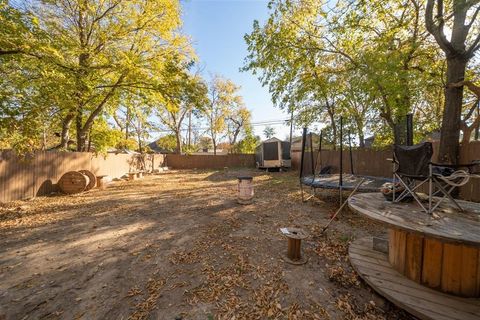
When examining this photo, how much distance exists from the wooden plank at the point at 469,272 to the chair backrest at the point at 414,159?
35.9 inches

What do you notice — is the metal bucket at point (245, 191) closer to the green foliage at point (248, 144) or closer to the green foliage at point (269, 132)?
the green foliage at point (248, 144)

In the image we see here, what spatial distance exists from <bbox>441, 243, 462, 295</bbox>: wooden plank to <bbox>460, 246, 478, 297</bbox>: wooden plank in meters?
0.03

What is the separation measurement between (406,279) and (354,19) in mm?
7837

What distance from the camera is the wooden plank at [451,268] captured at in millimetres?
2152

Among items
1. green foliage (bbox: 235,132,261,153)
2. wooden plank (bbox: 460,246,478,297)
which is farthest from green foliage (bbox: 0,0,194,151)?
green foliage (bbox: 235,132,261,153)

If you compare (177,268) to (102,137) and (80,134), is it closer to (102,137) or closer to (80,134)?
(80,134)

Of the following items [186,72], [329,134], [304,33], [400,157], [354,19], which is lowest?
[400,157]

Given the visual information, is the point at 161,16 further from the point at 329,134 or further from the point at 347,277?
the point at 329,134

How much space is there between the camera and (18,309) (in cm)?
213

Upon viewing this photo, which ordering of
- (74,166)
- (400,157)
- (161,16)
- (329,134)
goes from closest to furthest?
(400,157)
(74,166)
(161,16)
(329,134)

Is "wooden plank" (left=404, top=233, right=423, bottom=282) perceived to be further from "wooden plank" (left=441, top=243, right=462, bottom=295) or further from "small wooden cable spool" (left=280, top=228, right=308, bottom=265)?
"small wooden cable spool" (left=280, top=228, right=308, bottom=265)

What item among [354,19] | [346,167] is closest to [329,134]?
[346,167]

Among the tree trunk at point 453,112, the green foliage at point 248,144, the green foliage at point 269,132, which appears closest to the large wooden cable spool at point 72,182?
the tree trunk at point 453,112

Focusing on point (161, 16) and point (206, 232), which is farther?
point (161, 16)
